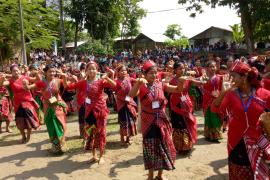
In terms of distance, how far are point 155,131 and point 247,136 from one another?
1.68 m

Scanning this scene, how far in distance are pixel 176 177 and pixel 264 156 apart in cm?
225

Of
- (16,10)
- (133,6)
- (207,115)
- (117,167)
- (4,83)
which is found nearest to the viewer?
(117,167)

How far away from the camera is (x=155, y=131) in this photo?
5.15 metres

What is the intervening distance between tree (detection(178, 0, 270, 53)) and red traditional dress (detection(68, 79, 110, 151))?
14538 millimetres

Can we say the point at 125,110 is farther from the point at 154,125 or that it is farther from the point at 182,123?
the point at 154,125

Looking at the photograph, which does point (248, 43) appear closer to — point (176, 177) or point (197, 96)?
point (197, 96)

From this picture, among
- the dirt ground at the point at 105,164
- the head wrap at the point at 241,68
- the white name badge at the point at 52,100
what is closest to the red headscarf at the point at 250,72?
the head wrap at the point at 241,68

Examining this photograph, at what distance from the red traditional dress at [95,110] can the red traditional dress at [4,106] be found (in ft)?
13.9

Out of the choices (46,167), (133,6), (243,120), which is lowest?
(46,167)

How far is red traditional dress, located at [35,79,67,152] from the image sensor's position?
704 cm

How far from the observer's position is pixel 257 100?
369 cm

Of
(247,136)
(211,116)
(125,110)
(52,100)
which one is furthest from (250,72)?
(125,110)

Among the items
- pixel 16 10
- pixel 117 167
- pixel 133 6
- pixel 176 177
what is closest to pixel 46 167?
pixel 117 167

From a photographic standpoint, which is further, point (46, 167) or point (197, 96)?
point (197, 96)
